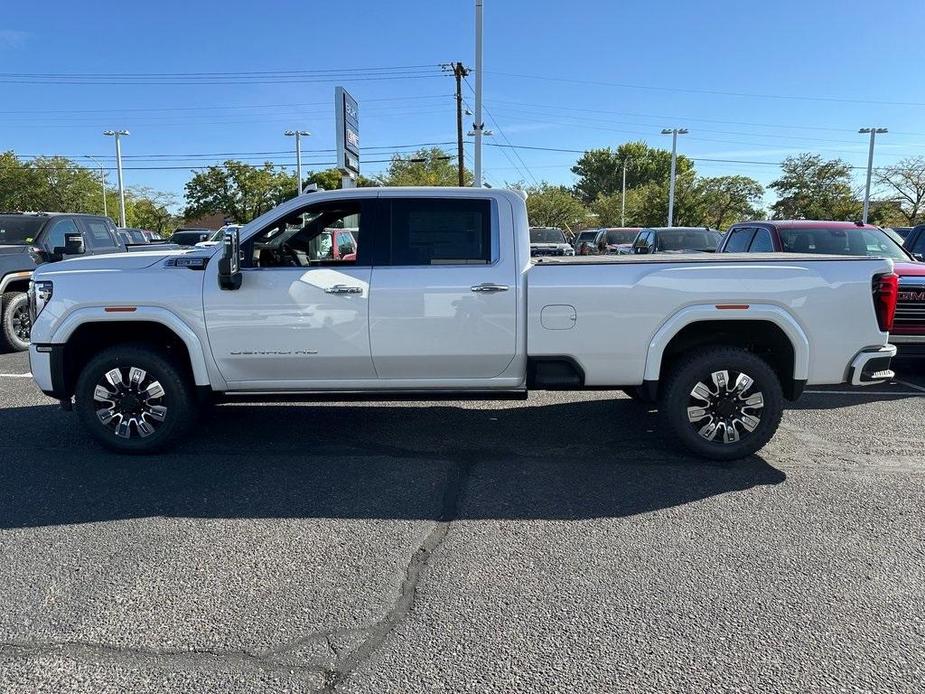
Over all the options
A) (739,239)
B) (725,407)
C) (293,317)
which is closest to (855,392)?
(725,407)

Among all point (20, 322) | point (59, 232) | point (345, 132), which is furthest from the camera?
point (345, 132)

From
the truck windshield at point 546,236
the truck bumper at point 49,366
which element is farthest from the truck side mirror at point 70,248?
the truck windshield at point 546,236

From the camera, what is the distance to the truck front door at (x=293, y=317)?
5121mm

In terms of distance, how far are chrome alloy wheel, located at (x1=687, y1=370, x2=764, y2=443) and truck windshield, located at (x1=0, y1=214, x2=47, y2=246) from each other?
403 inches

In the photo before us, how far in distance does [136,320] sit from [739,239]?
8799mm

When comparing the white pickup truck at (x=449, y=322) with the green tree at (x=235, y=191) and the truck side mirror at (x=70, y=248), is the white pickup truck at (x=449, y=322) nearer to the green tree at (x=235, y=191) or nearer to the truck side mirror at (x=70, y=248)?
the truck side mirror at (x=70, y=248)

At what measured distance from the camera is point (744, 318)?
502cm

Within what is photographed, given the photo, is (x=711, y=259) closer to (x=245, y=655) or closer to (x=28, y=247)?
Answer: (x=245, y=655)

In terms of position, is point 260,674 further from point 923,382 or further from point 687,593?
point 923,382

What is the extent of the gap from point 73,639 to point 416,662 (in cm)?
147

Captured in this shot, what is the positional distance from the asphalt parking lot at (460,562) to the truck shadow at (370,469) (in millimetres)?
26

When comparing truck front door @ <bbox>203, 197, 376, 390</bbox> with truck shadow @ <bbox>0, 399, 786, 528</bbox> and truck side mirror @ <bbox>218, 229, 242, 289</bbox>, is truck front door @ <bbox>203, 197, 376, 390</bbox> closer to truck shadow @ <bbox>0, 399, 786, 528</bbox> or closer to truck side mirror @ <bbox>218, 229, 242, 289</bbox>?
truck side mirror @ <bbox>218, 229, 242, 289</bbox>

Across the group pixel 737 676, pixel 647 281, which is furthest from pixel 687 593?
pixel 647 281

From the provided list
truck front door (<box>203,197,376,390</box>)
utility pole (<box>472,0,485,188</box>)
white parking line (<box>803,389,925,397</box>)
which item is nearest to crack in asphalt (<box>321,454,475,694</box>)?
truck front door (<box>203,197,376,390</box>)
